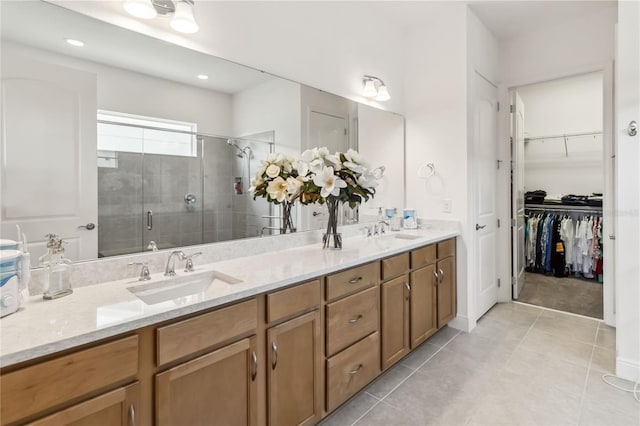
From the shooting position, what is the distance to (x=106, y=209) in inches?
59.2

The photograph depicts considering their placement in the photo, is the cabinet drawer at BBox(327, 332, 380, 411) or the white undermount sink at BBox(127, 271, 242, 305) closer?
the white undermount sink at BBox(127, 271, 242, 305)

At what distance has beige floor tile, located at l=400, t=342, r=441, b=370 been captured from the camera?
240 centimetres

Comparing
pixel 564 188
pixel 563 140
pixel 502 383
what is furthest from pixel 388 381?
pixel 563 140

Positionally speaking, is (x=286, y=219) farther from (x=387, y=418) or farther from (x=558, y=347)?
(x=558, y=347)

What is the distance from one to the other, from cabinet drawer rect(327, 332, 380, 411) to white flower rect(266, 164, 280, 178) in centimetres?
113

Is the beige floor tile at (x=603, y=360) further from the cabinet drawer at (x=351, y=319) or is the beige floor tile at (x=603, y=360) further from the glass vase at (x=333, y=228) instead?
the glass vase at (x=333, y=228)

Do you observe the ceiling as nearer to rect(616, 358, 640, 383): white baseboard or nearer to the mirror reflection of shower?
the mirror reflection of shower

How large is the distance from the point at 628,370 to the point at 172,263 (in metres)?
2.93

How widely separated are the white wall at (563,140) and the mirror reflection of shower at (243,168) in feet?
15.2

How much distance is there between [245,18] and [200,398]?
201cm

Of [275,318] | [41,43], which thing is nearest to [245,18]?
[41,43]

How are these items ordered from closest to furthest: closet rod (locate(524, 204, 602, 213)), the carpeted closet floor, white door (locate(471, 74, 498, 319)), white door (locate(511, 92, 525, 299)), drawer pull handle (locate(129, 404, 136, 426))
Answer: drawer pull handle (locate(129, 404, 136, 426)) < white door (locate(471, 74, 498, 319)) < the carpeted closet floor < white door (locate(511, 92, 525, 299)) < closet rod (locate(524, 204, 602, 213))

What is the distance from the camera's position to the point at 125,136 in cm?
156

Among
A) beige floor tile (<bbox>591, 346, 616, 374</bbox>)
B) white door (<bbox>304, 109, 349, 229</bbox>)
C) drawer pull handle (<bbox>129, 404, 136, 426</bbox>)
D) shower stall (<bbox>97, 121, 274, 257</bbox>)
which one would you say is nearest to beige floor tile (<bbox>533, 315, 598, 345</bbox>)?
beige floor tile (<bbox>591, 346, 616, 374</bbox>)
